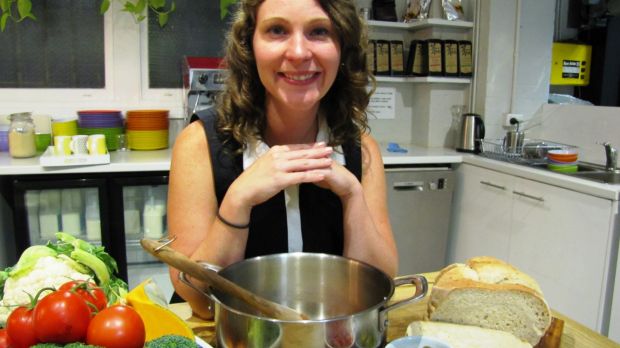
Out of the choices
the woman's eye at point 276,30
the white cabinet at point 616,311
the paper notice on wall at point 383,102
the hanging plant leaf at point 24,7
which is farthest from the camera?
the paper notice on wall at point 383,102

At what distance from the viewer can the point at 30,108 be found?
277 cm

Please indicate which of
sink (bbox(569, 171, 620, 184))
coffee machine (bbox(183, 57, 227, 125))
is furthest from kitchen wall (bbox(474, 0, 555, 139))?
coffee machine (bbox(183, 57, 227, 125))

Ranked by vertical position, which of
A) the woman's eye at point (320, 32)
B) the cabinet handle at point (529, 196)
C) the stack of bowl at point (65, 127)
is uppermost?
the woman's eye at point (320, 32)

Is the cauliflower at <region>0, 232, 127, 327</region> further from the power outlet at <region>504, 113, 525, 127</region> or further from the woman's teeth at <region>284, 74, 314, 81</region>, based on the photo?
the power outlet at <region>504, 113, 525, 127</region>

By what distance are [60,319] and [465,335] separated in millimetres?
623

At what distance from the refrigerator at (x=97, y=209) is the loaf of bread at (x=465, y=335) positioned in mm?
1728

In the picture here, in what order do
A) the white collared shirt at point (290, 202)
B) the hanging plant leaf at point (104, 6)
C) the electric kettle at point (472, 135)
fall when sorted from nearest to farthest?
the white collared shirt at point (290, 202) → the hanging plant leaf at point (104, 6) → the electric kettle at point (472, 135)

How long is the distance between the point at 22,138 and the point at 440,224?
2112 mm

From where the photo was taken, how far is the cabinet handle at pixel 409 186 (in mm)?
2648

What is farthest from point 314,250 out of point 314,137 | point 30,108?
point 30,108

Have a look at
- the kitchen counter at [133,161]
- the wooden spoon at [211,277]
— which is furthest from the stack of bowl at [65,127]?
the wooden spoon at [211,277]

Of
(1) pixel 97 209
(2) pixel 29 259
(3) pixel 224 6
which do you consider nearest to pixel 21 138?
(1) pixel 97 209

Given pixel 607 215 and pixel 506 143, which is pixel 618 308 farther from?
pixel 506 143

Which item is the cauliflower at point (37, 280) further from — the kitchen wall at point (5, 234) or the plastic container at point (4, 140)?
the plastic container at point (4, 140)
